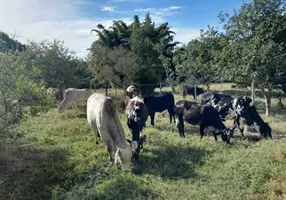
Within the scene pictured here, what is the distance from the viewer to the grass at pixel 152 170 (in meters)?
4.42

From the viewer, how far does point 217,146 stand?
6793 millimetres

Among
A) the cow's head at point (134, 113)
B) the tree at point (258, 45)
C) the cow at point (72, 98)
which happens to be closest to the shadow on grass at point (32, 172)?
the cow's head at point (134, 113)

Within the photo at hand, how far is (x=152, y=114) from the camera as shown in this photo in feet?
32.4

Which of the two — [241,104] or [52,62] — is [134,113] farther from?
[52,62]

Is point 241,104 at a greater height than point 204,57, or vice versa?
point 204,57

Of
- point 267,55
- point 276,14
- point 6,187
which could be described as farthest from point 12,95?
point 276,14

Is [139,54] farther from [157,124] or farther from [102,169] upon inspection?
[102,169]

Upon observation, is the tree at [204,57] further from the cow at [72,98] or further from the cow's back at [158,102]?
the cow at [72,98]

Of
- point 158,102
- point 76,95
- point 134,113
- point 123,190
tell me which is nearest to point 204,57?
point 158,102

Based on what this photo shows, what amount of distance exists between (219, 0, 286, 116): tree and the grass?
3957 millimetres

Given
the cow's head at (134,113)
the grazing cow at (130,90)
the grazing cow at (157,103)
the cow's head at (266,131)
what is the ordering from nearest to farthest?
the cow's head at (134,113) < the cow's head at (266,131) < the grazing cow at (130,90) < the grazing cow at (157,103)

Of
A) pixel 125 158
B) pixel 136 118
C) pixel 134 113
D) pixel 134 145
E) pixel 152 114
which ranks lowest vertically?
pixel 125 158

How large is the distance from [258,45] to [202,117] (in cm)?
552

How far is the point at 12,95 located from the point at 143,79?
47.0ft
